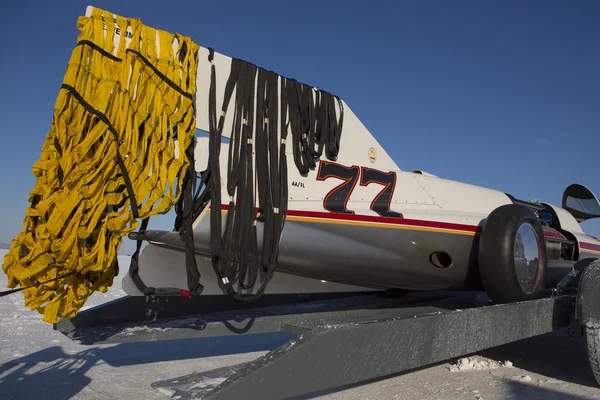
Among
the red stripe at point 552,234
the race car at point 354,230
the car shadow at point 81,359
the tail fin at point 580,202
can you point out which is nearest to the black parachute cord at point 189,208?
the race car at point 354,230

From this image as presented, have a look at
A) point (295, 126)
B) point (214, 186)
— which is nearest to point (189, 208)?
point (214, 186)

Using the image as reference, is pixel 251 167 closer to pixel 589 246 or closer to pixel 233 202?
pixel 233 202

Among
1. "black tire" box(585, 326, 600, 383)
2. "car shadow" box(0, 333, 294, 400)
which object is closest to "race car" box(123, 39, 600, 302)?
"black tire" box(585, 326, 600, 383)

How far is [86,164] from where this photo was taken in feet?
7.58

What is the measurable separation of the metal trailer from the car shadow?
0.49 metres

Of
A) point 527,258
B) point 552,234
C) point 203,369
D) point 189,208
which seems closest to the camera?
point 189,208

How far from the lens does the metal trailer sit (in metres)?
2.15

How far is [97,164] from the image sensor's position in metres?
2.34

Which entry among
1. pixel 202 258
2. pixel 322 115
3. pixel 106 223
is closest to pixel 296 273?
pixel 202 258

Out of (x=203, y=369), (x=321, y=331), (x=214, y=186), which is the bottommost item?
(x=203, y=369)

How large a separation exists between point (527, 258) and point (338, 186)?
1590mm

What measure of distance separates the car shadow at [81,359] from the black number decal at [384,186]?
199cm

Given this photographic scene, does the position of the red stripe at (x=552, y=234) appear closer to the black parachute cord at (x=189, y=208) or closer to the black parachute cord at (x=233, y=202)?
the black parachute cord at (x=233, y=202)

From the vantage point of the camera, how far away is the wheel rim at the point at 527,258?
3.64m
